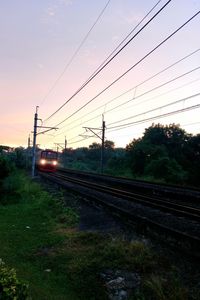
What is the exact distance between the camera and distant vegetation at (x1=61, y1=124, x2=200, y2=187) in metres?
45.8

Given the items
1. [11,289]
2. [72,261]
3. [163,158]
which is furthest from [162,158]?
[11,289]

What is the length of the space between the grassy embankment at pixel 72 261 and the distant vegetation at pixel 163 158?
100.0ft

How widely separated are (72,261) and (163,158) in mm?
37370

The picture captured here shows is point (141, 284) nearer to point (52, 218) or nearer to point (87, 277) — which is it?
point (87, 277)

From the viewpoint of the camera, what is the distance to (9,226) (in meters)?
14.9

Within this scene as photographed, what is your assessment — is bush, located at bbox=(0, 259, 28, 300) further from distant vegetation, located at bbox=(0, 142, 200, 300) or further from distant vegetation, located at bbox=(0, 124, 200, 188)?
distant vegetation, located at bbox=(0, 124, 200, 188)

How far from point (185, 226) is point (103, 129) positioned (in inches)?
1590

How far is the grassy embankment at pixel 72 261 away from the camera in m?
7.82

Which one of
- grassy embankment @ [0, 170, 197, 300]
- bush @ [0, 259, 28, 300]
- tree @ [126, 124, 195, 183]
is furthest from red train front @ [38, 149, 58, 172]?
bush @ [0, 259, 28, 300]

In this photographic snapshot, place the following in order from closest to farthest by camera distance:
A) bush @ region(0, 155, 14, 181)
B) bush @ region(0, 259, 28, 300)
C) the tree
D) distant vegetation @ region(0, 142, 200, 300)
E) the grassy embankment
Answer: bush @ region(0, 259, 28, 300) → distant vegetation @ region(0, 142, 200, 300) → the grassy embankment → bush @ region(0, 155, 14, 181) → the tree

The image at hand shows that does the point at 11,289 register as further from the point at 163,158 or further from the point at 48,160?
the point at 48,160

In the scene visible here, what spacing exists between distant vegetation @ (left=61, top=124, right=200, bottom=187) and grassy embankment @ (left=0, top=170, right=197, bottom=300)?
1200 inches

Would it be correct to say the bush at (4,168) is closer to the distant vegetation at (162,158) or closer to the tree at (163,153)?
the distant vegetation at (162,158)

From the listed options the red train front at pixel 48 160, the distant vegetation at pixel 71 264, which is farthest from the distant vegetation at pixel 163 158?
the distant vegetation at pixel 71 264
